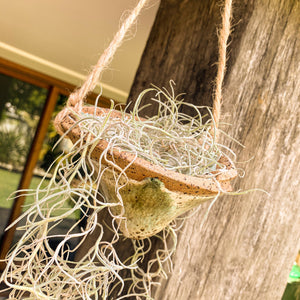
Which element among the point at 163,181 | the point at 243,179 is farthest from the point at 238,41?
the point at 163,181

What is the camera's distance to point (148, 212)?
0.52m

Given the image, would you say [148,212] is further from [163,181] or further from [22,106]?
[22,106]

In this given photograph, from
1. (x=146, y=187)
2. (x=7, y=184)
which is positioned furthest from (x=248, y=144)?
(x=7, y=184)

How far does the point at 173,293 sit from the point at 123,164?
0.43 m

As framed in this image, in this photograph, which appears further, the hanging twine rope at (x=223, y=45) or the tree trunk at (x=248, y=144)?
the tree trunk at (x=248, y=144)

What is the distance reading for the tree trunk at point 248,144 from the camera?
769mm

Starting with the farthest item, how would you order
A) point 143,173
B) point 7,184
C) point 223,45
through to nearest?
1. point 7,184
2. point 223,45
3. point 143,173

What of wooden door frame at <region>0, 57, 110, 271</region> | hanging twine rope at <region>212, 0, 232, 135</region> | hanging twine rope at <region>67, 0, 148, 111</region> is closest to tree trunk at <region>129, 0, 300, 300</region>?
hanging twine rope at <region>212, 0, 232, 135</region>

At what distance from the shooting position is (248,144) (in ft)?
2.60

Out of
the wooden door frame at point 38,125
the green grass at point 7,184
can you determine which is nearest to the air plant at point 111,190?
the wooden door frame at point 38,125

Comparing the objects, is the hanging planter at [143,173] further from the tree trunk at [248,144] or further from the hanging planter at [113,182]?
the tree trunk at [248,144]

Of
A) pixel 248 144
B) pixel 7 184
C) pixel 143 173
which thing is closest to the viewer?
pixel 143 173

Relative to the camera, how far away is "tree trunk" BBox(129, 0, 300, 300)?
769 mm

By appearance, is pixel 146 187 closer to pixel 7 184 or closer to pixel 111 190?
pixel 111 190
